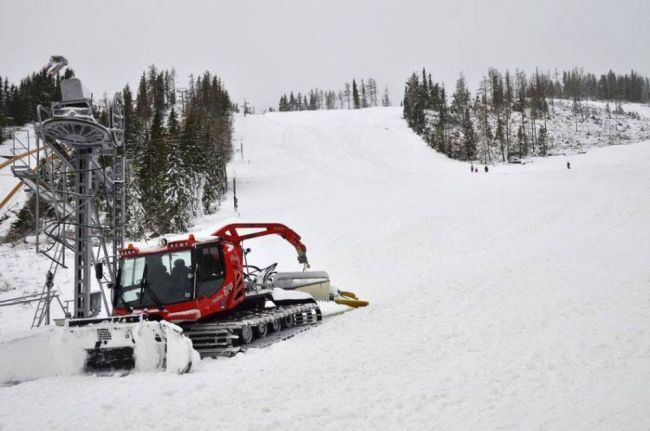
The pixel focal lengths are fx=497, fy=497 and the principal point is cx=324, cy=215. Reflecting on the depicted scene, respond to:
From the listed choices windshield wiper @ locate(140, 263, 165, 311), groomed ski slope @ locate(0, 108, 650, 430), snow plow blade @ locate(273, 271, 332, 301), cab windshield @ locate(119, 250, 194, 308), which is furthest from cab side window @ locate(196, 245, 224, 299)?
snow plow blade @ locate(273, 271, 332, 301)

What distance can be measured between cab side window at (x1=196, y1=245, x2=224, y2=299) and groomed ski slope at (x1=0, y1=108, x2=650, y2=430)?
1.90m

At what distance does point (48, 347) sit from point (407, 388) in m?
6.25

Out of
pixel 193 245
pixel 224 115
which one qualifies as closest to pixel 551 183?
pixel 193 245

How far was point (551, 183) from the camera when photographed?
36.1 metres

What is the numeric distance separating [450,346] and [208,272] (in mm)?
5319

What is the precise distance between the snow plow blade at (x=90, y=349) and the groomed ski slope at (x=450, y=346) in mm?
422

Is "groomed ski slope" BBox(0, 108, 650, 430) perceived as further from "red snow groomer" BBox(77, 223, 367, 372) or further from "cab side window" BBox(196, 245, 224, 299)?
"cab side window" BBox(196, 245, 224, 299)

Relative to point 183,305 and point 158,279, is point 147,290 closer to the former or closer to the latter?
point 158,279

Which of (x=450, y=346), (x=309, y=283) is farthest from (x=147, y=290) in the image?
(x=309, y=283)

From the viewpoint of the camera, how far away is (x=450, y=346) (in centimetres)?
880

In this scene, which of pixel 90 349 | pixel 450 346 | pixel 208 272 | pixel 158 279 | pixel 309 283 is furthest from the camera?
pixel 309 283

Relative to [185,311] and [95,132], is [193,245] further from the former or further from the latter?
[95,132]

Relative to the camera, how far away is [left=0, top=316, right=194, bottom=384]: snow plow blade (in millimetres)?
8477

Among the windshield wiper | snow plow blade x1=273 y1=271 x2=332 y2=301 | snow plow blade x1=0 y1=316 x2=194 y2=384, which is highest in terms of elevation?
the windshield wiper
